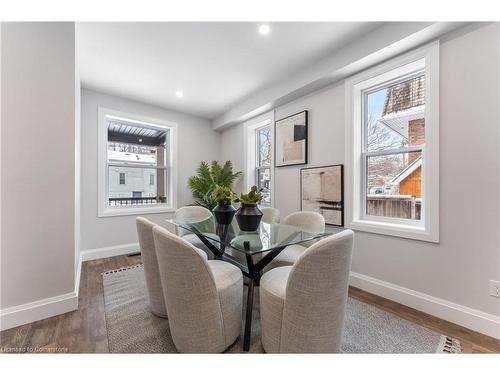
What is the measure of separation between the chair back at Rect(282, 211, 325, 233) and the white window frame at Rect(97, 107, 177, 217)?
2.66 m

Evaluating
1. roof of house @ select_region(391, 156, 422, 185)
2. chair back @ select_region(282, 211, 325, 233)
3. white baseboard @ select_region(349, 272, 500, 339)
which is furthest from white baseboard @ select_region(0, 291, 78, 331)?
roof of house @ select_region(391, 156, 422, 185)

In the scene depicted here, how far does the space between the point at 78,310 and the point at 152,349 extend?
1.01 m

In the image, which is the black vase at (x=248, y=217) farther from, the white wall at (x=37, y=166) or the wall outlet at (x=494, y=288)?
the wall outlet at (x=494, y=288)

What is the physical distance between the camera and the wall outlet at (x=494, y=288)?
154cm

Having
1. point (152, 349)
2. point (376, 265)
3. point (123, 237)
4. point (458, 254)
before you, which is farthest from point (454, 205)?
point (123, 237)

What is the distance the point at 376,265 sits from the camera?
223 cm

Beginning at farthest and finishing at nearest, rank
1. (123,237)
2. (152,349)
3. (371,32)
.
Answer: (123,237)
(371,32)
(152,349)

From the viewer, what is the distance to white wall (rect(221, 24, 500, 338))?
61.6 inches

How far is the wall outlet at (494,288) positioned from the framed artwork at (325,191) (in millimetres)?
1228

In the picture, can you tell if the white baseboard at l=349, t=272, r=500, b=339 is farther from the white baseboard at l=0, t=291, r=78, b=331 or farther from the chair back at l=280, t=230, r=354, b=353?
the white baseboard at l=0, t=291, r=78, b=331

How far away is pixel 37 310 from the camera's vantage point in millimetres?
1720

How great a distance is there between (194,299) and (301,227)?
142cm

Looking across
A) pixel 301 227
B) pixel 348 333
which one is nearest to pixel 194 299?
pixel 348 333

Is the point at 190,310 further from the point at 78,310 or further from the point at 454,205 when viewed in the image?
the point at 454,205
